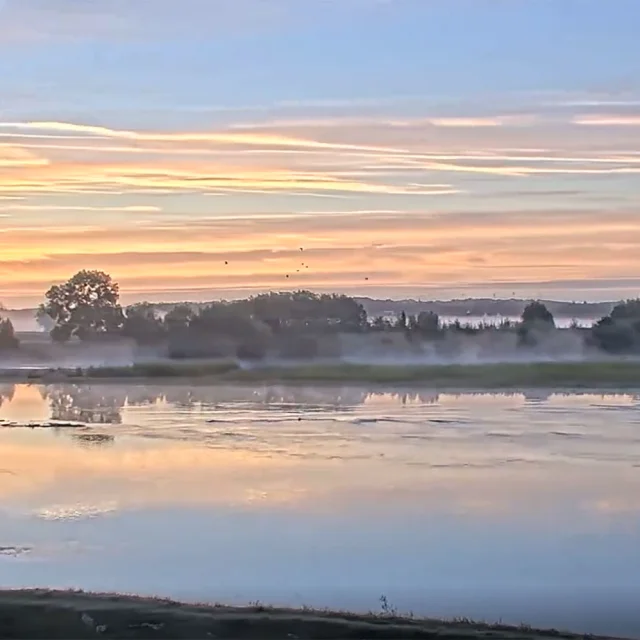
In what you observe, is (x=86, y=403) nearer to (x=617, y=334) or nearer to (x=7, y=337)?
(x=7, y=337)

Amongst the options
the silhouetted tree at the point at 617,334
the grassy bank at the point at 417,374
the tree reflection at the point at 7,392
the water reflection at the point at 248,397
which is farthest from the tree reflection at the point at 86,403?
the silhouetted tree at the point at 617,334

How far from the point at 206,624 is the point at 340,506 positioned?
684 cm

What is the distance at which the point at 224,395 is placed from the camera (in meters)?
30.7

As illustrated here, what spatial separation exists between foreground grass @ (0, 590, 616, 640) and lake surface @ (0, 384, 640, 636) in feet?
3.62

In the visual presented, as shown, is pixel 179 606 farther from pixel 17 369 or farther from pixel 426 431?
pixel 17 369

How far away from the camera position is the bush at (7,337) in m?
30.0

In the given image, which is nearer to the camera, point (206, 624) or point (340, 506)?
point (206, 624)

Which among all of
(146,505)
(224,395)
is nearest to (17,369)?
(224,395)

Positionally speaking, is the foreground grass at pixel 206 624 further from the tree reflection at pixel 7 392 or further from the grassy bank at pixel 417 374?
the grassy bank at pixel 417 374

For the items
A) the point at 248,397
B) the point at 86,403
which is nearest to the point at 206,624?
the point at 86,403

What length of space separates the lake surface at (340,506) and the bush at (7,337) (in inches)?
105

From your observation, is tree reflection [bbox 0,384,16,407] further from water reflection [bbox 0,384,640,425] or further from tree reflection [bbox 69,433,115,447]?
tree reflection [bbox 69,433,115,447]

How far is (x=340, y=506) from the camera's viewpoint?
1659cm

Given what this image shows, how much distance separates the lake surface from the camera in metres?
12.3
